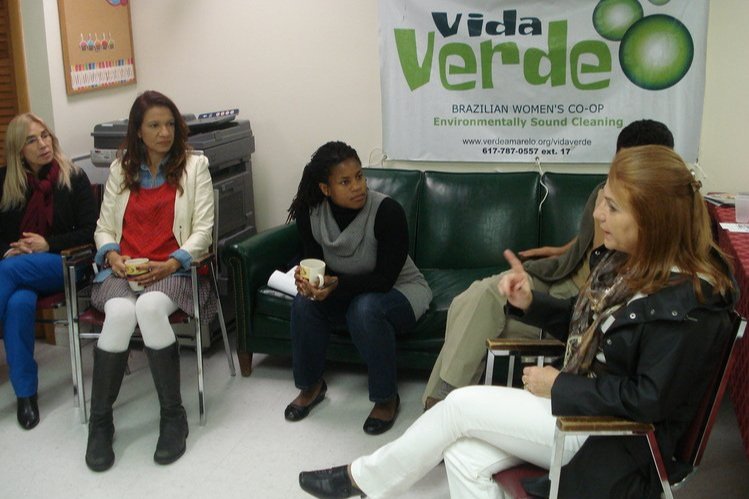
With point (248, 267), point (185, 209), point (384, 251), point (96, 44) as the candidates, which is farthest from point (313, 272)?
point (96, 44)

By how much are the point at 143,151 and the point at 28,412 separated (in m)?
1.13

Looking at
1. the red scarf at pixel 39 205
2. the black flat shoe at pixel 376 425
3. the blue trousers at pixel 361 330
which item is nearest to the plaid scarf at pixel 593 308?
the blue trousers at pixel 361 330

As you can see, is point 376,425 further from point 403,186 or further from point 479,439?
point 403,186

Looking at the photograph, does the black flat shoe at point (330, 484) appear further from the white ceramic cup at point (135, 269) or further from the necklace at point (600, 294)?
the white ceramic cup at point (135, 269)

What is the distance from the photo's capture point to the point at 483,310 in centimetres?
264

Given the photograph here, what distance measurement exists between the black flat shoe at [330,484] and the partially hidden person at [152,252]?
26.3 inches

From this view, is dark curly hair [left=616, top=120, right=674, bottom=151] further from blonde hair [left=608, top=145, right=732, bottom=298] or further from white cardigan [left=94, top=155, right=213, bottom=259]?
white cardigan [left=94, top=155, right=213, bottom=259]

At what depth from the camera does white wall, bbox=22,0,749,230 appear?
3645mm

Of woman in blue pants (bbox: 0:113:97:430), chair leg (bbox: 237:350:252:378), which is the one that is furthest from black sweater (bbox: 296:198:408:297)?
woman in blue pants (bbox: 0:113:97:430)

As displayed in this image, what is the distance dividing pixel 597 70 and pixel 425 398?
1759mm

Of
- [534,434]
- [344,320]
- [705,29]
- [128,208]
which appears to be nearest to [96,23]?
[128,208]

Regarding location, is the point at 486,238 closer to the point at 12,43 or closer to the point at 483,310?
the point at 483,310

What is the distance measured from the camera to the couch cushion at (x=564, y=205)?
3400 mm

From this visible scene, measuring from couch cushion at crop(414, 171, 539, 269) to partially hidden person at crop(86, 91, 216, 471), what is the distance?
1.02 metres
